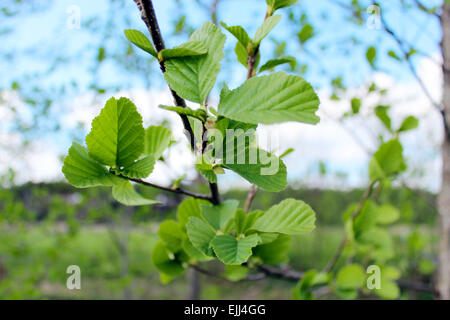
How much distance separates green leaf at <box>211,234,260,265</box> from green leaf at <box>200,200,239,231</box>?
46 millimetres

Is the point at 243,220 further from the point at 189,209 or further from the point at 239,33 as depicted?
the point at 239,33

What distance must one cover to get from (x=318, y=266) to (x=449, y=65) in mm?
3844

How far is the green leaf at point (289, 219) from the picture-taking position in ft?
1.06

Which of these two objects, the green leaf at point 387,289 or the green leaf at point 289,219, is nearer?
the green leaf at point 289,219

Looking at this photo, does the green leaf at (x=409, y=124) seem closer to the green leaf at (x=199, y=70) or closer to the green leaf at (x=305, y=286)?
the green leaf at (x=305, y=286)

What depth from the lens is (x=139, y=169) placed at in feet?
1.01

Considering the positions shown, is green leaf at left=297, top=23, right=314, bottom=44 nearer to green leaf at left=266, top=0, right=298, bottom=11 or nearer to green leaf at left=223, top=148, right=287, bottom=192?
green leaf at left=266, top=0, right=298, bottom=11

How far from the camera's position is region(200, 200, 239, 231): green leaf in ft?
1.20

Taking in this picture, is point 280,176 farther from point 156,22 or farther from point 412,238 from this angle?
point 412,238

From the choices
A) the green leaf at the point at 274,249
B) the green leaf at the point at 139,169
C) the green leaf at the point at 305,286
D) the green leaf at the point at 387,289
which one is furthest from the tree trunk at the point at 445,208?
the green leaf at the point at 139,169

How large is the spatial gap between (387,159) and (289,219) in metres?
0.39

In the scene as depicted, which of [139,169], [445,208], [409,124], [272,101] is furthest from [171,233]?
[445,208]

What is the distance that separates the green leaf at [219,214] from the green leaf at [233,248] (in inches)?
1.8
